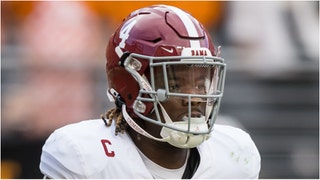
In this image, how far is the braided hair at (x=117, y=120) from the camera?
2.22 meters

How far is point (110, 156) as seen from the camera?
214cm

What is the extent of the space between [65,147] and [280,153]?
9.15 feet

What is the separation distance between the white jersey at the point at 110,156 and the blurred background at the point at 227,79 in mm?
2014

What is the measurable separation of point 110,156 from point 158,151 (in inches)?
5.5

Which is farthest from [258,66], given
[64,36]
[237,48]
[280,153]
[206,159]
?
[206,159]

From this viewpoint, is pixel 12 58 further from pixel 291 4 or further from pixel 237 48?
pixel 291 4

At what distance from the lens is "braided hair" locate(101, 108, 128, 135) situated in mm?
2223

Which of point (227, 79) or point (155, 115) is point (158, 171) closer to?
point (155, 115)

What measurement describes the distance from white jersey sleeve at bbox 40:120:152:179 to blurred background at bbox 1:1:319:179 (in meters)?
2.02

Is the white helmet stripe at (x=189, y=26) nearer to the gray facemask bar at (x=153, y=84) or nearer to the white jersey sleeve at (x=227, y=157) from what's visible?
the gray facemask bar at (x=153, y=84)

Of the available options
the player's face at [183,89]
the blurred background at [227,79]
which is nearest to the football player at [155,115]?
the player's face at [183,89]

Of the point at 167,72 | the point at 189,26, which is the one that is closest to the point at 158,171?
the point at 167,72

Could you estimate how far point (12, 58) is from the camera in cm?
454

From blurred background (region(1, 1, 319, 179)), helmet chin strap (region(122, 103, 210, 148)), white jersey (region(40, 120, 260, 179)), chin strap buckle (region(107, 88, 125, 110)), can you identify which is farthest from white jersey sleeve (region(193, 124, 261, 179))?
blurred background (region(1, 1, 319, 179))
